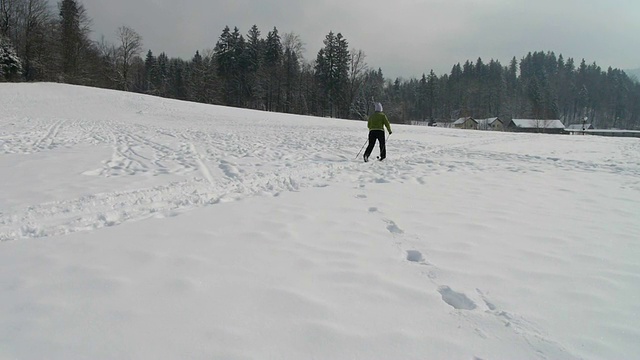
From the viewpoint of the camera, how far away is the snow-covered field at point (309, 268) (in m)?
2.16

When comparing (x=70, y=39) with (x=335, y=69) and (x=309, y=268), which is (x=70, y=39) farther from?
(x=309, y=268)

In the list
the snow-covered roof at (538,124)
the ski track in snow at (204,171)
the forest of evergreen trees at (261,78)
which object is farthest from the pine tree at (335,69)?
the ski track in snow at (204,171)

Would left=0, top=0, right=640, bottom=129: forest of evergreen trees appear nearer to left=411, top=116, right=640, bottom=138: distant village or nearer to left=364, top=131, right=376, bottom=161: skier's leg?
left=411, top=116, right=640, bottom=138: distant village

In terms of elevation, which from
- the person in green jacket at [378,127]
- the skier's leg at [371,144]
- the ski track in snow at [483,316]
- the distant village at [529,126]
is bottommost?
the ski track in snow at [483,316]

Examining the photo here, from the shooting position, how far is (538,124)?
74.9 metres

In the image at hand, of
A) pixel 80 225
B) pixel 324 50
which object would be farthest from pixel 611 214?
pixel 324 50

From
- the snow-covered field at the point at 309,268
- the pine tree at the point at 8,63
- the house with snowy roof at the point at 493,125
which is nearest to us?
the snow-covered field at the point at 309,268

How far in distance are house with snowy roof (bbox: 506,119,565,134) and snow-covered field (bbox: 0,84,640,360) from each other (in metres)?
82.2

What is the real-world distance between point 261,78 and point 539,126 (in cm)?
6517

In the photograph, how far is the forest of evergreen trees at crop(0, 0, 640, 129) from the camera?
157ft

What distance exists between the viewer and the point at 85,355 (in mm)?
1951

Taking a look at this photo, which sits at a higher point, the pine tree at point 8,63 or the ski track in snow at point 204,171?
the pine tree at point 8,63

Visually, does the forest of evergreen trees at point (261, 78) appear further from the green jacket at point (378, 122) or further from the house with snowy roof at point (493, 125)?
the green jacket at point (378, 122)

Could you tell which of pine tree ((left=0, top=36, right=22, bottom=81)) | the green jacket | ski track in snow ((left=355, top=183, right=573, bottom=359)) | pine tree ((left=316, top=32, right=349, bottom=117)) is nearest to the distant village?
pine tree ((left=316, top=32, right=349, bottom=117))
